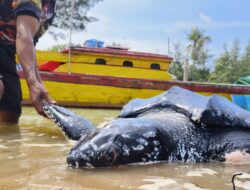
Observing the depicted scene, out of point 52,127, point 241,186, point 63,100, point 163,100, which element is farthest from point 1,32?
point 63,100

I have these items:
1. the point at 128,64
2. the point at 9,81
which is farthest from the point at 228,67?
the point at 9,81

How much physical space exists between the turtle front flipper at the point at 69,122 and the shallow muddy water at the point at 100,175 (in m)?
0.16

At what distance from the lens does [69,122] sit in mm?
2658

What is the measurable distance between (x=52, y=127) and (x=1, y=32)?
0.88m

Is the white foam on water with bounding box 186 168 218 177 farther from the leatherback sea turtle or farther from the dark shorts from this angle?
the dark shorts

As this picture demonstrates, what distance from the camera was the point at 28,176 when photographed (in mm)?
1754

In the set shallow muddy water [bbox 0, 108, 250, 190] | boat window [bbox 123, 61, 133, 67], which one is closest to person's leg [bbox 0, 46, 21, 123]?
shallow muddy water [bbox 0, 108, 250, 190]

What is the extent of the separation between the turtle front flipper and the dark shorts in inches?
34.3

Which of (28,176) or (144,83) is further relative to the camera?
(144,83)

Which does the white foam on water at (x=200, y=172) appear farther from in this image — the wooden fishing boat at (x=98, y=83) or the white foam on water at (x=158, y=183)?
the wooden fishing boat at (x=98, y=83)

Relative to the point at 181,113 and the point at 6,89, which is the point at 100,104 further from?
the point at 181,113

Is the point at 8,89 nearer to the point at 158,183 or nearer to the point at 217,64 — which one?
the point at 158,183

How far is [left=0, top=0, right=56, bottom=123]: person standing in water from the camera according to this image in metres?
2.89

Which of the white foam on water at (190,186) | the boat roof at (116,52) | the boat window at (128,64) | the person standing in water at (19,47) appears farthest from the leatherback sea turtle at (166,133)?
the boat window at (128,64)
